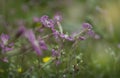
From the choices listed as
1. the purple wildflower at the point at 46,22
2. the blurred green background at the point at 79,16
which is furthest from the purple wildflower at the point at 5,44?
the blurred green background at the point at 79,16

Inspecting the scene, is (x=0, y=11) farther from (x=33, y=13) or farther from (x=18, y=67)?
(x=18, y=67)

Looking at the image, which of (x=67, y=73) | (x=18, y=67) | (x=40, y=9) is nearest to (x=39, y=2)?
(x=40, y=9)

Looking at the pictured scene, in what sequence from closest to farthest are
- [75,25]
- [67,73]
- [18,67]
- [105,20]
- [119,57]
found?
[67,73], [18,67], [119,57], [105,20], [75,25]

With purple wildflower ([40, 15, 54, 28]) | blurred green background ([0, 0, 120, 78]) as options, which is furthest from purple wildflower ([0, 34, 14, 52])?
blurred green background ([0, 0, 120, 78])

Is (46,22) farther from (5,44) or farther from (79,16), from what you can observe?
(79,16)

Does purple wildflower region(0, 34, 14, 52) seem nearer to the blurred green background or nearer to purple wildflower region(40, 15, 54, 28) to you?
purple wildflower region(40, 15, 54, 28)

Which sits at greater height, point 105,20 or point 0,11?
point 0,11

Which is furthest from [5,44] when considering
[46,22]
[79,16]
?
[79,16]

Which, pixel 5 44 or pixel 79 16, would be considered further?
pixel 79 16
